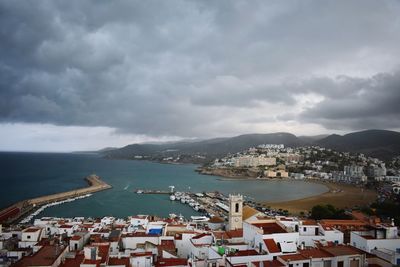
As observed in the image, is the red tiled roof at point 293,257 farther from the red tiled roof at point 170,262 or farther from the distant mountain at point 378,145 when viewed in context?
the distant mountain at point 378,145

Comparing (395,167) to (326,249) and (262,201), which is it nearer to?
(262,201)

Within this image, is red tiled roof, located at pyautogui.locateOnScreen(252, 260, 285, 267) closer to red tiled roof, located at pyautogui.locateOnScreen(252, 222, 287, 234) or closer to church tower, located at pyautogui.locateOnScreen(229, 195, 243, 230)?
red tiled roof, located at pyautogui.locateOnScreen(252, 222, 287, 234)

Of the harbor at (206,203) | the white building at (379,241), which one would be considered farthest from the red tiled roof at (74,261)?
the harbor at (206,203)

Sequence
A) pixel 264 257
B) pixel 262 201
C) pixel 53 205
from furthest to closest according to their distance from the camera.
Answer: pixel 262 201, pixel 53 205, pixel 264 257

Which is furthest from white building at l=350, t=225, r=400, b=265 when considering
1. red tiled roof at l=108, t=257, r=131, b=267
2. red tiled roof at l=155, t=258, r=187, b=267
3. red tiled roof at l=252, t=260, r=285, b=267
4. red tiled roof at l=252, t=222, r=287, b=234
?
red tiled roof at l=108, t=257, r=131, b=267

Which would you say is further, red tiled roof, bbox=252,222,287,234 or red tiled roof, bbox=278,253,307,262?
red tiled roof, bbox=252,222,287,234

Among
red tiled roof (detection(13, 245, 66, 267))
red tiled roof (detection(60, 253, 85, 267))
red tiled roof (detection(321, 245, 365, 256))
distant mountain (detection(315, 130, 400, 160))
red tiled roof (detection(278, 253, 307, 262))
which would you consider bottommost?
red tiled roof (detection(60, 253, 85, 267))

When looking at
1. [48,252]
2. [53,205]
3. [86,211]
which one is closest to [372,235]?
[48,252]
